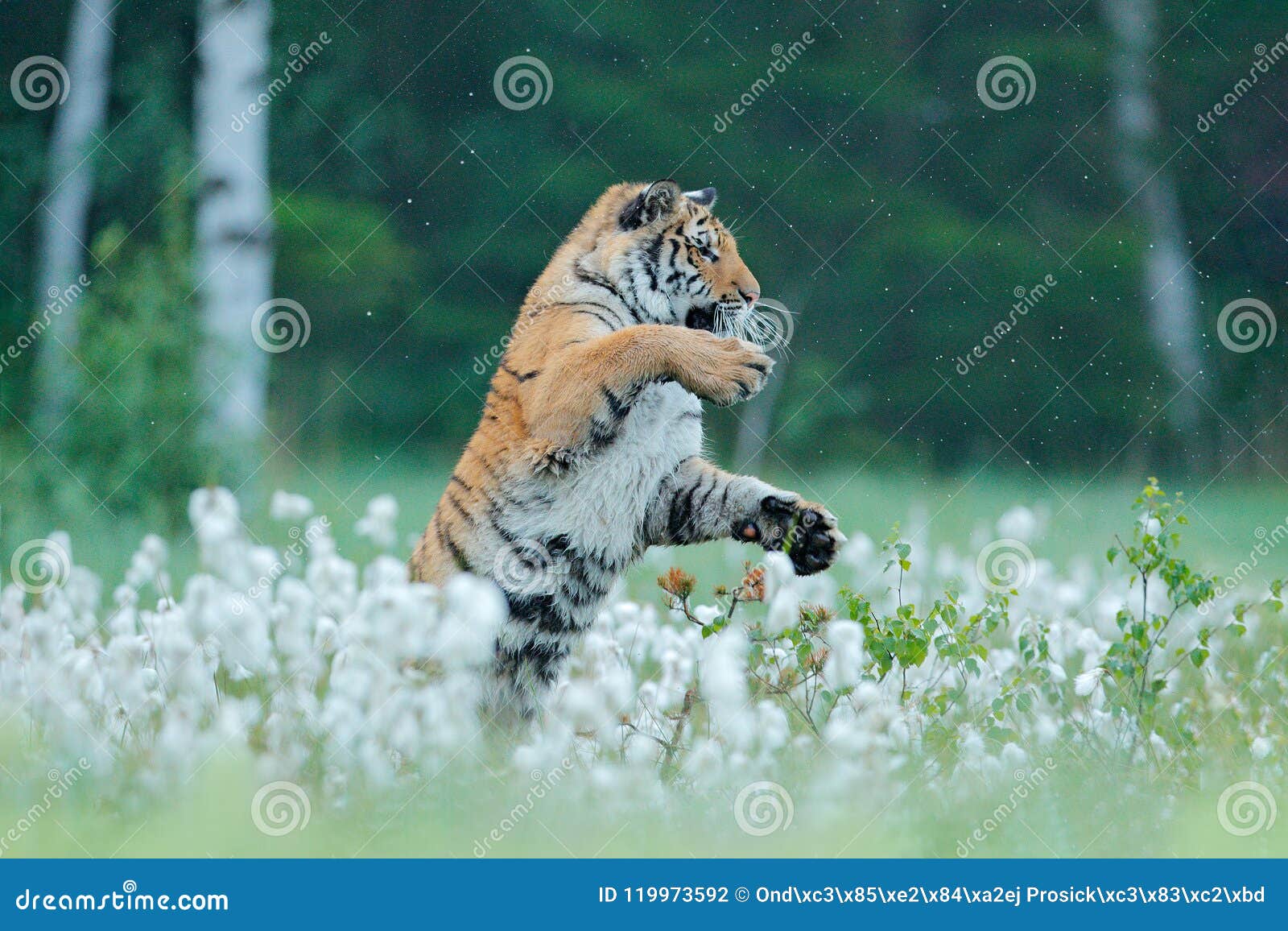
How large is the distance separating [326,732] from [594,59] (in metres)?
13.6

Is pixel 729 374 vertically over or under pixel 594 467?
over

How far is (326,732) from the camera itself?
3.78 m

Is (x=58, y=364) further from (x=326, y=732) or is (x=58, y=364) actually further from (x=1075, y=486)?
(x=1075, y=486)

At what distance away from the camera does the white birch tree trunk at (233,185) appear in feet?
30.6

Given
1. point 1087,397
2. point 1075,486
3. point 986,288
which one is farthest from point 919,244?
point 1075,486

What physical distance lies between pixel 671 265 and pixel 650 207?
0.22 metres
